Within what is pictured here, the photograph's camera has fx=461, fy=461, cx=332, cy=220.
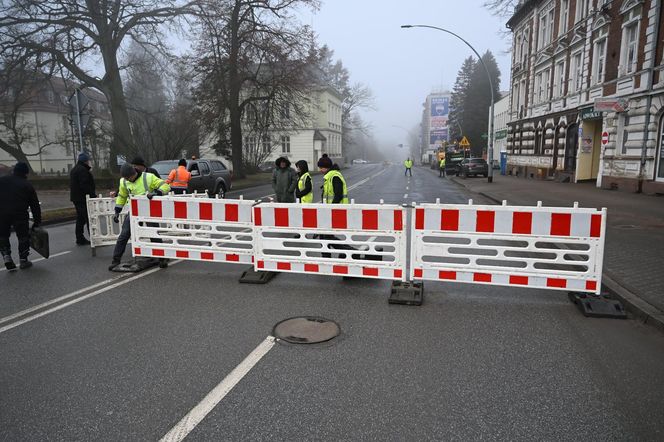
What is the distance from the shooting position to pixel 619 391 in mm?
3525

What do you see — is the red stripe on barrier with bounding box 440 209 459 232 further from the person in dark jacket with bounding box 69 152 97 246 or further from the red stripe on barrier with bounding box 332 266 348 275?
the person in dark jacket with bounding box 69 152 97 246

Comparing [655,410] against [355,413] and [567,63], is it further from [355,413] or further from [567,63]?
[567,63]

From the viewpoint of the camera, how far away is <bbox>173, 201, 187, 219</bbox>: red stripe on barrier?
7.39 m

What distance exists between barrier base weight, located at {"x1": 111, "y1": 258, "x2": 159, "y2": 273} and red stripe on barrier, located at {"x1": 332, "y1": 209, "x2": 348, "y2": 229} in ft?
11.0

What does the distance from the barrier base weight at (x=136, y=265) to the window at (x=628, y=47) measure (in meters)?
21.6

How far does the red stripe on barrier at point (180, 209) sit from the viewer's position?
7390 mm

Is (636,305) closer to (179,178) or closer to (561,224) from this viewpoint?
(561,224)

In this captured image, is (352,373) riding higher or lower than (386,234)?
lower

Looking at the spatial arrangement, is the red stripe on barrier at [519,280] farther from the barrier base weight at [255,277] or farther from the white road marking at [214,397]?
the barrier base weight at [255,277]

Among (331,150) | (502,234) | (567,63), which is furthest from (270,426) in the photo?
(331,150)

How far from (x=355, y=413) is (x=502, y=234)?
3.44 m

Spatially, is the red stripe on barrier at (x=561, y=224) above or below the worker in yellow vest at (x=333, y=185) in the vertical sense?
below

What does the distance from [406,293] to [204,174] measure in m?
14.0

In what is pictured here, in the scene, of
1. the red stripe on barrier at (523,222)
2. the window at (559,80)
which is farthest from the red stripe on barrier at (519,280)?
the window at (559,80)
